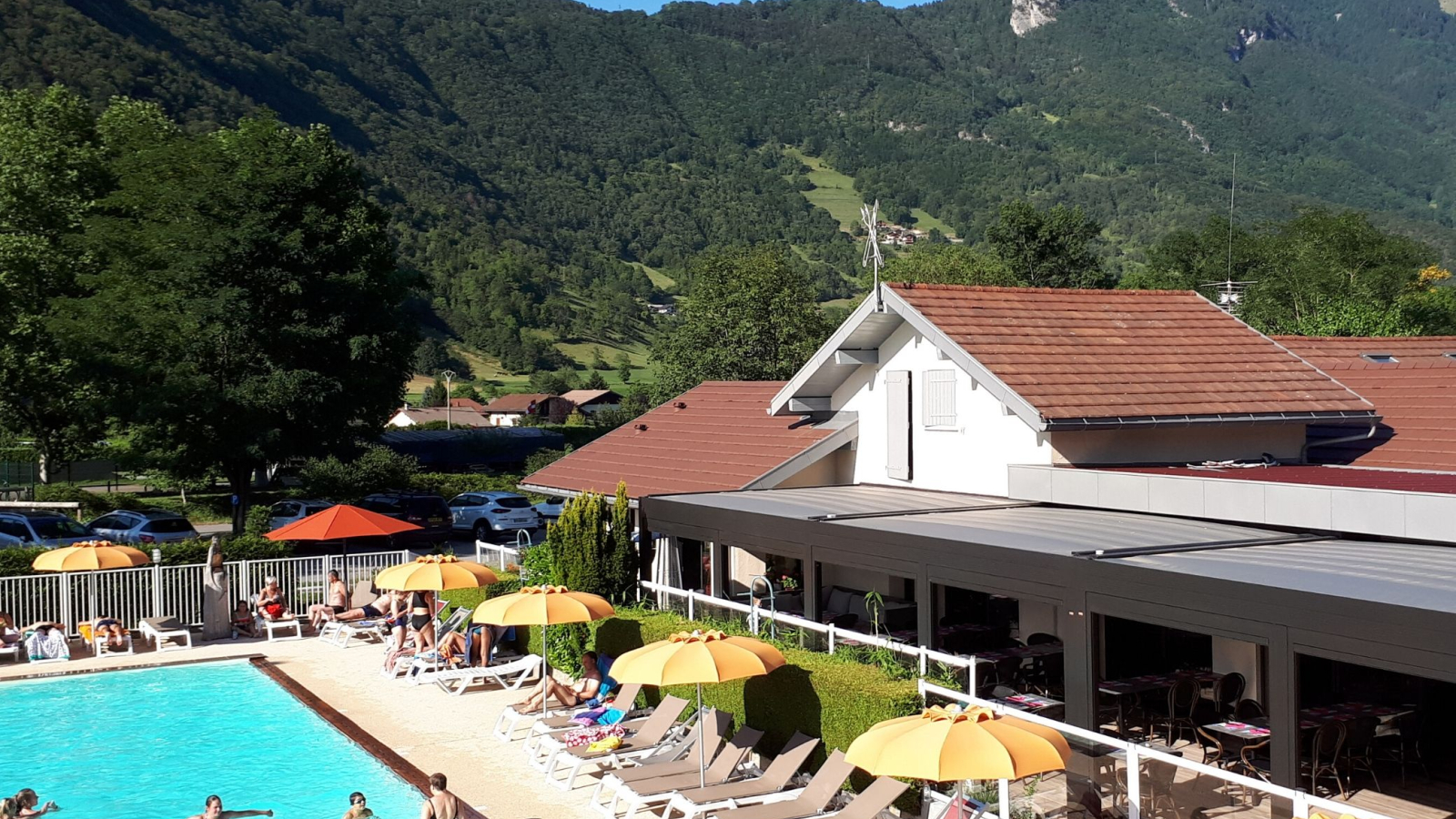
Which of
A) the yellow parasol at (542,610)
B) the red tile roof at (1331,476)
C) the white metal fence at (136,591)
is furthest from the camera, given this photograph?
the white metal fence at (136,591)

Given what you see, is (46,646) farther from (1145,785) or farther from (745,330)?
(745,330)

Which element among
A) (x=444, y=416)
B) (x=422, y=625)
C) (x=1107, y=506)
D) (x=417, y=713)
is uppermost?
(x=1107, y=506)

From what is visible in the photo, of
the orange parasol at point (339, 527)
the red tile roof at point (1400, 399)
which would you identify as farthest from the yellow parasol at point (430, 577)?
the red tile roof at point (1400, 399)

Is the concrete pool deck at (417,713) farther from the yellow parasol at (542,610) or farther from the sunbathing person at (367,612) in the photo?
the yellow parasol at (542,610)

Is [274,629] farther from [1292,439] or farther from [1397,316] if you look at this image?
[1397,316]

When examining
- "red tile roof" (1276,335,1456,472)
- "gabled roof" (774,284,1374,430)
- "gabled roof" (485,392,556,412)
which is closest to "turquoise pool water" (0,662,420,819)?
"gabled roof" (774,284,1374,430)

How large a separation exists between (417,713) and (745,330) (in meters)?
53.0

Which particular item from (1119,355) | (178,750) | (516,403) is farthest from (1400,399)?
(516,403)

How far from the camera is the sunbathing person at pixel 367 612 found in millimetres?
24469

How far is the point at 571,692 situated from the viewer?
17203 millimetres

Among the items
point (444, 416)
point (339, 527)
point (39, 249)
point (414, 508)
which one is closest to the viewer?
point (339, 527)

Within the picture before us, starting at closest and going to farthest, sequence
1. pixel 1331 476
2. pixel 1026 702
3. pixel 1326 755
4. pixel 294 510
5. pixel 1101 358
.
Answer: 1. pixel 1326 755
2. pixel 1026 702
3. pixel 1331 476
4. pixel 1101 358
5. pixel 294 510

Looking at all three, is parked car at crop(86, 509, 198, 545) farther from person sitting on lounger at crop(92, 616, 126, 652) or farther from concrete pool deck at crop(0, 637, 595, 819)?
concrete pool deck at crop(0, 637, 595, 819)

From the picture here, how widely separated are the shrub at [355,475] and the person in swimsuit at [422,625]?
22.7 meters
